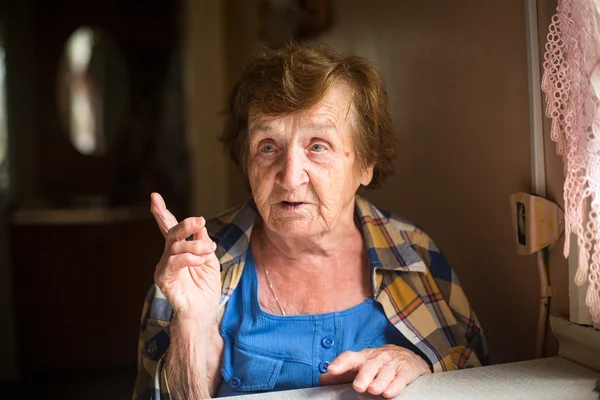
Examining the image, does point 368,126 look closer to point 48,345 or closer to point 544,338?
point 544,338

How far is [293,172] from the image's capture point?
1261 millimetres

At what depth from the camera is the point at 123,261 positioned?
3.40 m

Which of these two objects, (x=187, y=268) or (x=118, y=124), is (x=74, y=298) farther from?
(x=187, y=268)

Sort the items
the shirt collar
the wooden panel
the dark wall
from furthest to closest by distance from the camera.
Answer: the dark wall < the wooden panel < the shirt collar

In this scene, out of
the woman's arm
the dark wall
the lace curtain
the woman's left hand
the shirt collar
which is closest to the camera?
the lace curtain

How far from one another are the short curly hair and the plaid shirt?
0.17 meters

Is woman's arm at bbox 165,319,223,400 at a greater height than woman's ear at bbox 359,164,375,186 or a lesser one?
lesser

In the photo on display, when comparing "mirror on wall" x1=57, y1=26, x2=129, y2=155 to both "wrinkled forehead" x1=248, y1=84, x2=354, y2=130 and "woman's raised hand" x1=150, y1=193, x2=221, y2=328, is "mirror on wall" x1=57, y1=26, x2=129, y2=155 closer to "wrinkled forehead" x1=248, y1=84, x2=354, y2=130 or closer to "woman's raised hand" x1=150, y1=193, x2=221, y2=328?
"wrinkled forehead" x1=248, y1=84, x2=354, y2=130

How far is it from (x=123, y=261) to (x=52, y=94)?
1.33 metres

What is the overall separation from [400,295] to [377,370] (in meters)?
0.31

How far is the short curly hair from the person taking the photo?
1301 millimetres

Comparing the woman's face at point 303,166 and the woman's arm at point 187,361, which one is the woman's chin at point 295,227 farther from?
the woman's arm at point 187,361

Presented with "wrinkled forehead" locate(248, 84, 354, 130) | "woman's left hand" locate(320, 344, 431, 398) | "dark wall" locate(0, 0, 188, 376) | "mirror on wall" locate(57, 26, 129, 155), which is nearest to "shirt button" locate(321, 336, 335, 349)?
"woman's left hand" locate(320, 344, 431, 398)

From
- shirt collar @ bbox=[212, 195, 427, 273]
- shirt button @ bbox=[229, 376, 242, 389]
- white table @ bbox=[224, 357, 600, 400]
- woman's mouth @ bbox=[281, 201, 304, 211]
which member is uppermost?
woman's mouth @ bbox=[281, 201, 304, 211]
